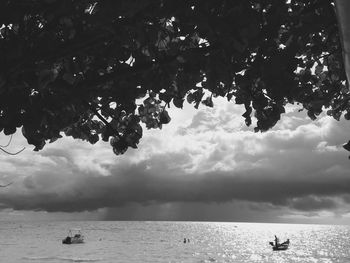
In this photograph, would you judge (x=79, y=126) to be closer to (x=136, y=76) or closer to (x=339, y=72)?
(x=136, y=76)

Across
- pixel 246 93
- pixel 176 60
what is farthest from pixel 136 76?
pixel 246 93

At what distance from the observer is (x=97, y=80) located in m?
3.63

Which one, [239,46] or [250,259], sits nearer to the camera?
[239,46]

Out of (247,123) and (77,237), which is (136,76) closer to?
(247,123)

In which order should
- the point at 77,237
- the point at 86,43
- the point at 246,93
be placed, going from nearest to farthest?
the point at 86,43
the point at 246,93
the point at 77,237

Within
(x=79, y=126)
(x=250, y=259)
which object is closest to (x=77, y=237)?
(x=250, y=259)

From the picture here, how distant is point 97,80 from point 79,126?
2399 millimetres

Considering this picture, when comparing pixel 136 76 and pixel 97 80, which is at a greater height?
pixel 136 76

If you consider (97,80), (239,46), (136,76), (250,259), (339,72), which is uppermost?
(339,72)

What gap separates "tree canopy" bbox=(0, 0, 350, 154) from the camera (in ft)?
7.73

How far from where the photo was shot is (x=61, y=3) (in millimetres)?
2412

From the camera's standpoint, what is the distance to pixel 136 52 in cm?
406

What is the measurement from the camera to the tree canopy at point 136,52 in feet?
7.73

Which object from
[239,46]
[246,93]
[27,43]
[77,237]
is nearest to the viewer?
[239,46]
